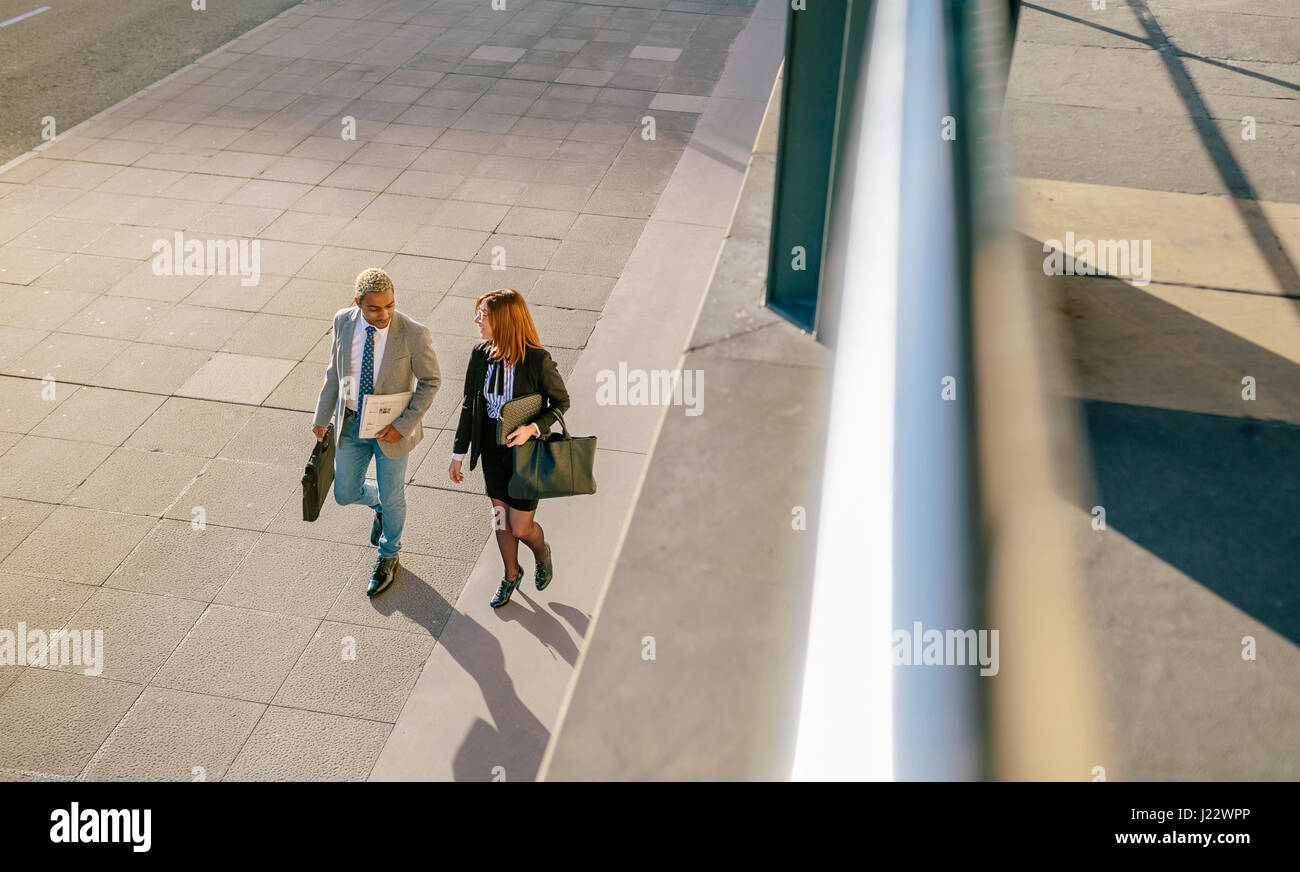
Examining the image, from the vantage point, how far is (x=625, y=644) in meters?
2.01

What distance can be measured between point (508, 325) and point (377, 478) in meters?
1.22

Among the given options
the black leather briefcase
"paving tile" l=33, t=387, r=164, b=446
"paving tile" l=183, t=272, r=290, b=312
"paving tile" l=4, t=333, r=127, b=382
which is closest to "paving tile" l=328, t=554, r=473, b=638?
the black leather briefcase

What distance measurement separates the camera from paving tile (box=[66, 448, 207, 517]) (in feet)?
19.4

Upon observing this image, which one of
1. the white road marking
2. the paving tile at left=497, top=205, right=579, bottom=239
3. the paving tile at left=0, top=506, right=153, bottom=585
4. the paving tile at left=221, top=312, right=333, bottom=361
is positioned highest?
the white road marking

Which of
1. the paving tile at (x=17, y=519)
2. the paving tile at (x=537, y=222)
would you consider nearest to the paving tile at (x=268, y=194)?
the paving tile at (x=537, y=222)

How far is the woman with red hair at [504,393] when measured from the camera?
476 cm

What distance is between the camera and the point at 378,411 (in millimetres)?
5086

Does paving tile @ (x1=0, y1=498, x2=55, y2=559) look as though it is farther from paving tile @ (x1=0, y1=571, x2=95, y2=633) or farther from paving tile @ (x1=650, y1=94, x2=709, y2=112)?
paving tile @ (x1=650, y1=94, x2=709, y2=112)

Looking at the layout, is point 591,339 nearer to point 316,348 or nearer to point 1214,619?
point 316,348

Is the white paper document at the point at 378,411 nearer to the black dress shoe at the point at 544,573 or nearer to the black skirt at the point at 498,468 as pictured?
the black skirt at the point at 498,468

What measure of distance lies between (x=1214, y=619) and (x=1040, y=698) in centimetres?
307

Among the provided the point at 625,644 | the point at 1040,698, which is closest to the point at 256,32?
the point at 625,644

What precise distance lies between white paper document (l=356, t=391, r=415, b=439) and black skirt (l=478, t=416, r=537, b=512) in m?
0.50

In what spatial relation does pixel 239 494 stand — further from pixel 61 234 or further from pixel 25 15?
pixel 25 15
